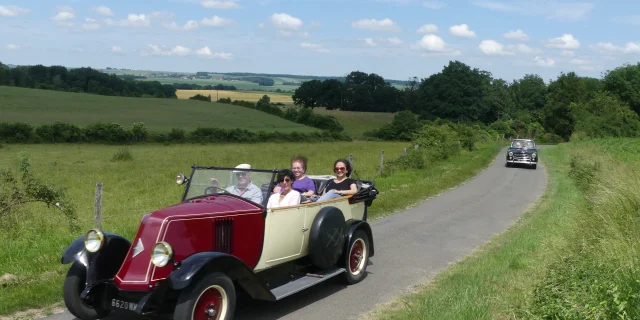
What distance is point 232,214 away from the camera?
20.9ft

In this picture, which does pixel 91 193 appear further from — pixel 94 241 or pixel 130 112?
pixel 130 112

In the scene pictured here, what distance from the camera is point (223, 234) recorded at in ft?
20.6

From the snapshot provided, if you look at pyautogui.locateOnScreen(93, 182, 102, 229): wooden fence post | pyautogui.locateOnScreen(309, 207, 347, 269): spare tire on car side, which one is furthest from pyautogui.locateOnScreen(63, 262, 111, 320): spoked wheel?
pyautogui.locateOnScreen(93, 182, 102, 229): wooden fence post

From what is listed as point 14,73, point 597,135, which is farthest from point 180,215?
point 14,73

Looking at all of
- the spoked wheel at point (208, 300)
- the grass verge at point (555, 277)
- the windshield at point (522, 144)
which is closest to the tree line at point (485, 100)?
the windshield at point (522, 144)

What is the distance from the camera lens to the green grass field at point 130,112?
61.5 meters

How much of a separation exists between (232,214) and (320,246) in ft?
4.77

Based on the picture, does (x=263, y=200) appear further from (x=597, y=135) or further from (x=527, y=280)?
(x=597, y=135)

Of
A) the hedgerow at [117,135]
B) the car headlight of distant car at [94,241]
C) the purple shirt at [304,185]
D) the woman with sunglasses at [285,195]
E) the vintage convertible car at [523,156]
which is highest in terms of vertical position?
the woman with sunglasses at [285,195]

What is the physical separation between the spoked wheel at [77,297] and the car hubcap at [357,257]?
3390 millimetres

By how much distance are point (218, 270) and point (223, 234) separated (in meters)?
0.54

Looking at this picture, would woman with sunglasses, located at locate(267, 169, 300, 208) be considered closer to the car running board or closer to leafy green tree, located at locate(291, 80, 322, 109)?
the car running board

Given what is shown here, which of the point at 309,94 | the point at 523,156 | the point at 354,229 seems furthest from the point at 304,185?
the point at 309,94

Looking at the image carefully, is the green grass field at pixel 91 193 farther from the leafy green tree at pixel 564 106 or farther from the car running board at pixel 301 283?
the leafy green tree at pixel 564 106
